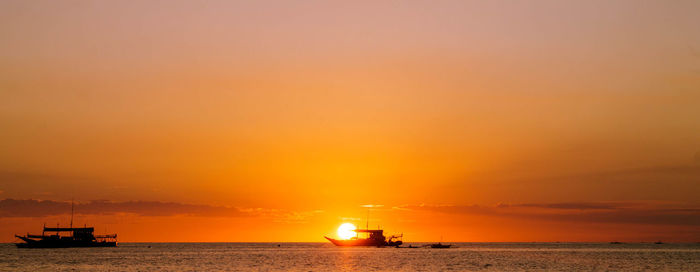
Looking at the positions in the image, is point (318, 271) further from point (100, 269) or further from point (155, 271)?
point (100, 269)

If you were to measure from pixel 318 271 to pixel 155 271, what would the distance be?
2805cm

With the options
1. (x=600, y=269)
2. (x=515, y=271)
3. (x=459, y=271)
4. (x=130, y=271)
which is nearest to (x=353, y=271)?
(x=459, y=271)

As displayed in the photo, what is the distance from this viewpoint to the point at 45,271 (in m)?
118

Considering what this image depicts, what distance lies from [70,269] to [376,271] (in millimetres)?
53453

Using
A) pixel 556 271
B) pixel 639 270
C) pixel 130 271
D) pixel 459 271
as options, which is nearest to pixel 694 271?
pixel 639 270

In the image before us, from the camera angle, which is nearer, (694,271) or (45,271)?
(45,271)

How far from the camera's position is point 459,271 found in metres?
123

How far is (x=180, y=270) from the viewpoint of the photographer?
125 metres

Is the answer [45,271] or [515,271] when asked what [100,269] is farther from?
[515,271]

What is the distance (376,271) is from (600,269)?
4382cm

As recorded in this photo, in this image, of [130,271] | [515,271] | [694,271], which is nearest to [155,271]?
[130,271]

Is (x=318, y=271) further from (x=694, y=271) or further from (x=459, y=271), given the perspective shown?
(x=694, y=271)

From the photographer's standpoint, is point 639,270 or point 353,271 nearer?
point 353,271

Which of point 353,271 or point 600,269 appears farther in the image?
point 600,269
